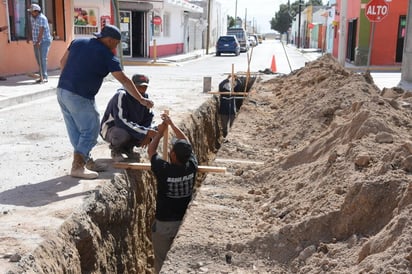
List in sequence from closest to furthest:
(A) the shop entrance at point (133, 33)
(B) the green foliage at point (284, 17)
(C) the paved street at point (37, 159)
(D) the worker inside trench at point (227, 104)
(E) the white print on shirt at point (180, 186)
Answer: (C) the paved street at point (37, 159), (E) the white print on shirt at point (180, 186), (D) the worker inside trench at point (227, 104), (A) the shop entrance at point (133, 33), (B) the green foliage at point (284, 17)

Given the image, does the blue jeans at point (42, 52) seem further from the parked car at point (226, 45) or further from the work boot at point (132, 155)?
the parked car at point (226, 45)

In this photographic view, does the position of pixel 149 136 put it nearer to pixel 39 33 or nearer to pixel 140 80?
pixel 140 80

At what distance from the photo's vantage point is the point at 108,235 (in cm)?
527

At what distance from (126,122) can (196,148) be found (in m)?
4.19

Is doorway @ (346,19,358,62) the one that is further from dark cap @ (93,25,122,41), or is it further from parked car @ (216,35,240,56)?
dark cap @ (93,25,122,41)

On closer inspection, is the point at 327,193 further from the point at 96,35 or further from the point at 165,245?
the point at 96,35

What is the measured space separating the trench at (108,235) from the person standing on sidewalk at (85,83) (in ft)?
1.49

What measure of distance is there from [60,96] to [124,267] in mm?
1991

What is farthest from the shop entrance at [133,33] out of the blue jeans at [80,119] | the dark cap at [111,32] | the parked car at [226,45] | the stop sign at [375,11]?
the dark cap at [111,32]

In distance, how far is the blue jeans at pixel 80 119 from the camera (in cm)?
538

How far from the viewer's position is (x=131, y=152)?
653 cm

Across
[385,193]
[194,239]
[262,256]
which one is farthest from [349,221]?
[194,239]

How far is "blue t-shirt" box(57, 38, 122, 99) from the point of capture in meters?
5.16

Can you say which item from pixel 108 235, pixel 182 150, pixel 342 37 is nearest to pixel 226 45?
pixel 342 37
